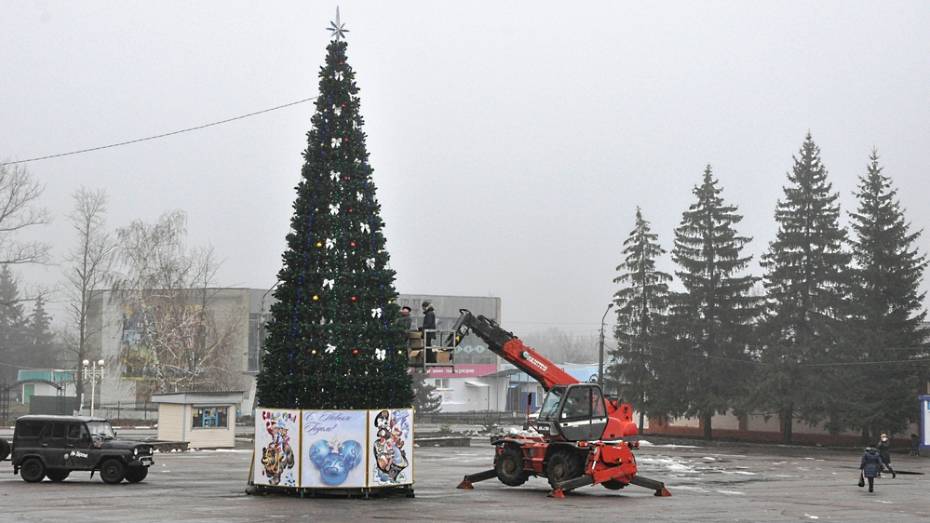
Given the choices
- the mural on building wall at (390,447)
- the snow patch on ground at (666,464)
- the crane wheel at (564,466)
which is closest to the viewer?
the mural on building wall at (390,447)

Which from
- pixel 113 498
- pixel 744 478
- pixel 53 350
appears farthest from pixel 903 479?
pixel 53 350

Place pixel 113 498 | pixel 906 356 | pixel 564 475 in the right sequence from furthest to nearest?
pixel 906 356
pixel 564 475
pixel 113 498

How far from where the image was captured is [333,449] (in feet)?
78.6

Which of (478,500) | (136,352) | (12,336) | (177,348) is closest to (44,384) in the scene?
(136,352)

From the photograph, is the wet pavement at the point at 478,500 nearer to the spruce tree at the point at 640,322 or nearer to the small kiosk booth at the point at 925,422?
the small kiosk booth at the point at 925,422

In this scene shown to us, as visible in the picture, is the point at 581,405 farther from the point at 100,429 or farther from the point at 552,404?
the point at 100,429

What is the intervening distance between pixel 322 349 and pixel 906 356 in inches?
1711

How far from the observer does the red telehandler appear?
27.2 metres

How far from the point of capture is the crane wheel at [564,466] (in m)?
27.4

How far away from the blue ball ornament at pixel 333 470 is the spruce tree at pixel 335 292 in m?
1.20

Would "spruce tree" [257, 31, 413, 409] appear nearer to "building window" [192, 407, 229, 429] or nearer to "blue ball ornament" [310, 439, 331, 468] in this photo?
"blue ball ornament" [310, 439, 331, 468]

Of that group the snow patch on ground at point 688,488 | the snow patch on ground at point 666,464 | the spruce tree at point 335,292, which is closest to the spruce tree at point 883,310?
the snow patch on ground at point 666,464

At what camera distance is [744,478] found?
34.9m

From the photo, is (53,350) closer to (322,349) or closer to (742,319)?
(742,319)
